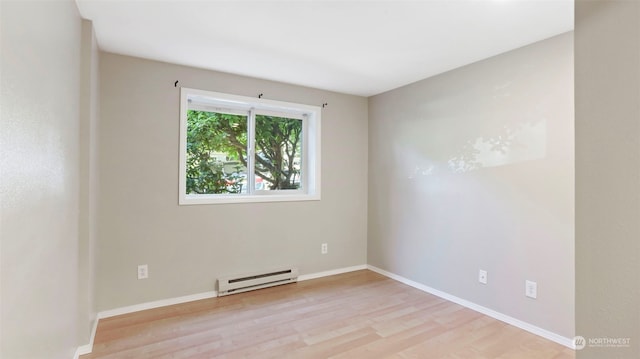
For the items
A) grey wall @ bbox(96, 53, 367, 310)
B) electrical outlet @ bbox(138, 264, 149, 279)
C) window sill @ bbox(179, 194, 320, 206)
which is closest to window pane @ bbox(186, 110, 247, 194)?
window sill @ bbox(179, 194, 320, 206)

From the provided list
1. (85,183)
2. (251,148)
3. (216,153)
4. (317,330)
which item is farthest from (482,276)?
(85,183)

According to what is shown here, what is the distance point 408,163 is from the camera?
351 centimetres

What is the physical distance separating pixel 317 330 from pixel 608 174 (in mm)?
2213

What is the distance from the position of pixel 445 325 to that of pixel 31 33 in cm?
304

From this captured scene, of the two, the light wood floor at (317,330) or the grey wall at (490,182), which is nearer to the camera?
the light wood floor at (317,330)

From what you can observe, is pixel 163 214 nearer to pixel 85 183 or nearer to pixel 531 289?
pixel 85 183

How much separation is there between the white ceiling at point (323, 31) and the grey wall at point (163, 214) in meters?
0.26

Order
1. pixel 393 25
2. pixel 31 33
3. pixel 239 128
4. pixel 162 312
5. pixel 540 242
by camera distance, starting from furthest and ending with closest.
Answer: pixel 239 128
pixel 162 312
pixel 540 242
pixel 393 25
pixel 31 33

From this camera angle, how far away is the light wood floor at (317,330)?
2125 mm

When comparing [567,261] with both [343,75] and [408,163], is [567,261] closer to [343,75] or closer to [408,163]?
[408,163]

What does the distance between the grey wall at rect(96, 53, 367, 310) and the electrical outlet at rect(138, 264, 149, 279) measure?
34mm

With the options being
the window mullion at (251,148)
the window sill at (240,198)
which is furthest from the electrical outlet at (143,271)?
the window mullion at (251,148)

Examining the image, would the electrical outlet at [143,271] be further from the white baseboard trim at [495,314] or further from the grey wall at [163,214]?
the white baseboard trim at [495,314]

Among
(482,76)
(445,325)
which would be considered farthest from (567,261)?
(482,76)
